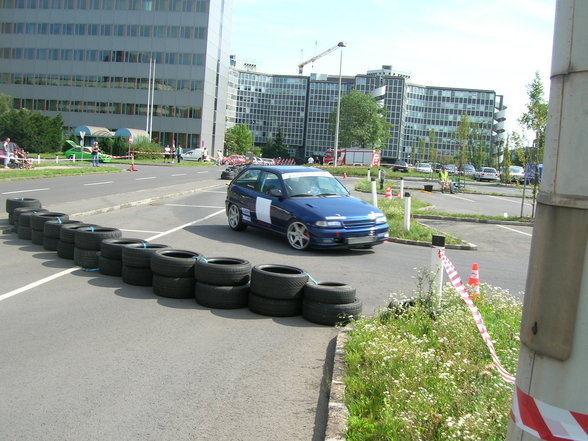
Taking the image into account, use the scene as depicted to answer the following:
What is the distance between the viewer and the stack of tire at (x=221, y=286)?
7359 mm

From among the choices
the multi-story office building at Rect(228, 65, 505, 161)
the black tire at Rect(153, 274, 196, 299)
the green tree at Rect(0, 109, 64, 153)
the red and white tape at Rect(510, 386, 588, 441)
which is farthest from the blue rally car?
the multi-story office building at Rect(228, 65, 505, 161)

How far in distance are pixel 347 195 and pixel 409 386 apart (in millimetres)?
9204

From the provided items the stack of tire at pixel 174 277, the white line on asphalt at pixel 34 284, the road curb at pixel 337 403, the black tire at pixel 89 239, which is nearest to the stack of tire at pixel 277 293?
the stack of tire at pixel 174 277

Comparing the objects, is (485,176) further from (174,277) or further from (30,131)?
(174,277)

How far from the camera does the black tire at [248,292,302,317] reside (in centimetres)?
714

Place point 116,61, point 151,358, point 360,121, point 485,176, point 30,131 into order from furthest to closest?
point 360,121
point 116,61
point 485,176
point 30,131
point 151,358

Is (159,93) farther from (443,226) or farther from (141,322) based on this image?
(141,322)

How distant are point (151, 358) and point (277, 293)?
2.04m

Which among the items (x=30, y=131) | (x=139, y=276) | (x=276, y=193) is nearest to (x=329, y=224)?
(x=276, y=193)

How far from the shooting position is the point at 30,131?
57.8 metres

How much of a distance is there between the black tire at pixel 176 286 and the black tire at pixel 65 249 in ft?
8.76

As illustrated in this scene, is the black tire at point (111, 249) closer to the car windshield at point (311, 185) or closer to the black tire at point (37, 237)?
the black tire at point (37, 237)

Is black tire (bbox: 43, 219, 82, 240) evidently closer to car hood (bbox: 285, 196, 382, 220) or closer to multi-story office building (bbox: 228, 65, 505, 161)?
car hood (bbox: 285, 196, 382, 220)

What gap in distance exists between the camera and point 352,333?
599 cm
